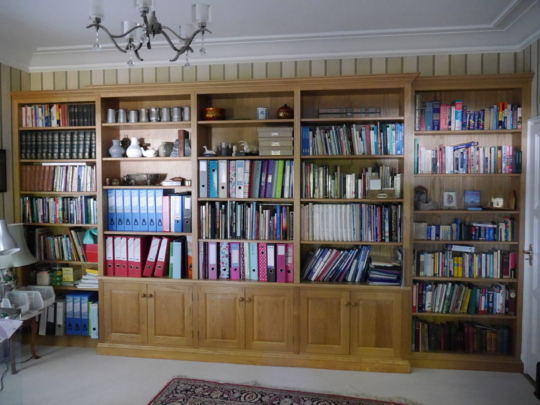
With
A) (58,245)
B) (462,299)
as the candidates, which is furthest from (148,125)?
(462,299)

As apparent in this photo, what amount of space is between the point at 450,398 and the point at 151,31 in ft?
9.86

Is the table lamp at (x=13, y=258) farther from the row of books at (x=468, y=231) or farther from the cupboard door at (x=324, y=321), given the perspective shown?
the row of books at (x=468, y=231)

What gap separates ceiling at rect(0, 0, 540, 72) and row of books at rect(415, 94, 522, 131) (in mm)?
482

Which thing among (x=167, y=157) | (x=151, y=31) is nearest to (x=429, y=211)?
(x=167, y=157)

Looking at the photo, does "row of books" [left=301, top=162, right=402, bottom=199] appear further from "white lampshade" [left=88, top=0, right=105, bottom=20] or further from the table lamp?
the table lamp

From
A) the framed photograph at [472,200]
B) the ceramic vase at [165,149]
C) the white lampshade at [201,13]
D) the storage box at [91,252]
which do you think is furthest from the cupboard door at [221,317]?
the white lampshade at [201,13]

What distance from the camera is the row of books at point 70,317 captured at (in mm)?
3635

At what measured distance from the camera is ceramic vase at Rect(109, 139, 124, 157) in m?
3.51

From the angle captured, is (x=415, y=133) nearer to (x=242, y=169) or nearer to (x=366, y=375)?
(x=242, y=169)

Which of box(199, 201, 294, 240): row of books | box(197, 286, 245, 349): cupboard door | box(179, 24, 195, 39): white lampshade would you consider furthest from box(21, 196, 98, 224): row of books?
box(179, 24, 195, 39): white lampshade

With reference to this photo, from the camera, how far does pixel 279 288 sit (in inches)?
131

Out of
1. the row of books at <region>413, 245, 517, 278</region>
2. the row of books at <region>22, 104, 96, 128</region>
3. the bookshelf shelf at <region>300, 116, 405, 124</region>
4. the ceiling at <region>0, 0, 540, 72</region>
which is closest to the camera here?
the ceiling at <region>0, 0, 540, 72</region>

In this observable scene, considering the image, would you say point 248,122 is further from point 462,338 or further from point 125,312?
point 462,338

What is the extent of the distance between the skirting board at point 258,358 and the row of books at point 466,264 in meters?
0.78
